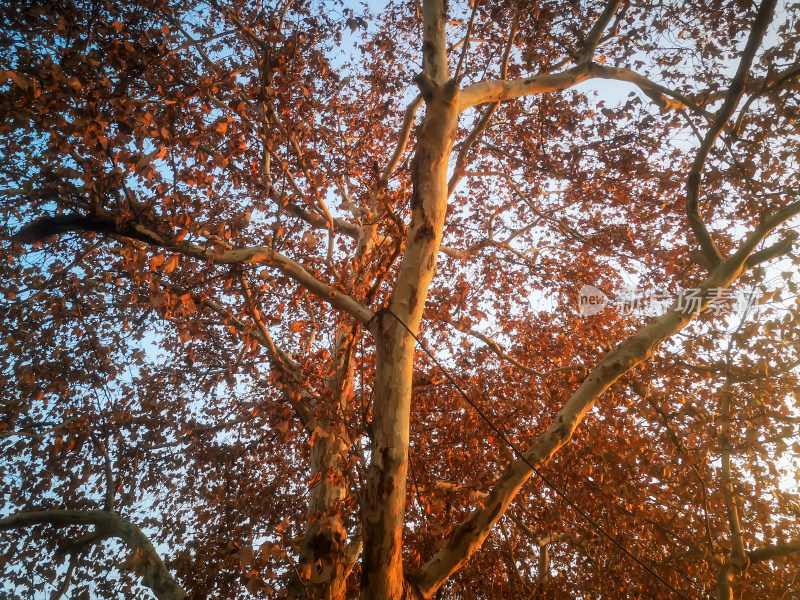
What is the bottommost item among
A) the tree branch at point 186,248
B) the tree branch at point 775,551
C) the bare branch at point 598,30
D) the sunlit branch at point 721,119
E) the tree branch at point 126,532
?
the tree branch at point 126,532

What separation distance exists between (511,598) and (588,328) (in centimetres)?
529

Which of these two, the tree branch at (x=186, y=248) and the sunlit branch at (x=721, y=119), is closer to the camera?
the tree branch at (x=186, y=248)

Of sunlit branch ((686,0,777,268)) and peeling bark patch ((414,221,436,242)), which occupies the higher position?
sunlit branch ((686,0,777,268))

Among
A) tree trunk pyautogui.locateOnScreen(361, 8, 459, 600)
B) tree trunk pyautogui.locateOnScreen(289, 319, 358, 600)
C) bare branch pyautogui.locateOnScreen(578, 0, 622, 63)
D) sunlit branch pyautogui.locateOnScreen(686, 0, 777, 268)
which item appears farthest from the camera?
bare branch pyautogui.locateOnScreen(578, 0, 622, 63)

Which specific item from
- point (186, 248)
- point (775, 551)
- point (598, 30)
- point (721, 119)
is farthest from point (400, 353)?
point (775, 551)

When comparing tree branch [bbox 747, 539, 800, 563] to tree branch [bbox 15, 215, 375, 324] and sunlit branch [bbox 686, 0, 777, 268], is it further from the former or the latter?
tree branch [bbox 15, 215, 375, 324]

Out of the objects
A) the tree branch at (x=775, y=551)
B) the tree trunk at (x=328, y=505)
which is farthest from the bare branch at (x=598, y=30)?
the tree branch at (x=775, y=551)

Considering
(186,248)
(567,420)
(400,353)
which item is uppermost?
(186,248)

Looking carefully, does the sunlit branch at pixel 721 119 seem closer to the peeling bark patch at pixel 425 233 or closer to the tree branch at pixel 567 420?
the tree branch at pixel 567 420

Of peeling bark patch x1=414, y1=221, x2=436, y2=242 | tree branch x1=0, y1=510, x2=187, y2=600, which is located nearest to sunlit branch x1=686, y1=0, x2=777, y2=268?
peeling bark patch x1=414, y1=221, x2=436, y2=242

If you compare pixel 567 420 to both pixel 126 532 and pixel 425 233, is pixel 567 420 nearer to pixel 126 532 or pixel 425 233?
pixel 425 233

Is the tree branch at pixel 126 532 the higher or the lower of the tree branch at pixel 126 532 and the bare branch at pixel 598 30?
the lower

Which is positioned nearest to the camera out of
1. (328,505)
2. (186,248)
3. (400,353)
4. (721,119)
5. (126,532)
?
(400,353)

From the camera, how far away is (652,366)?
22.2 ft
